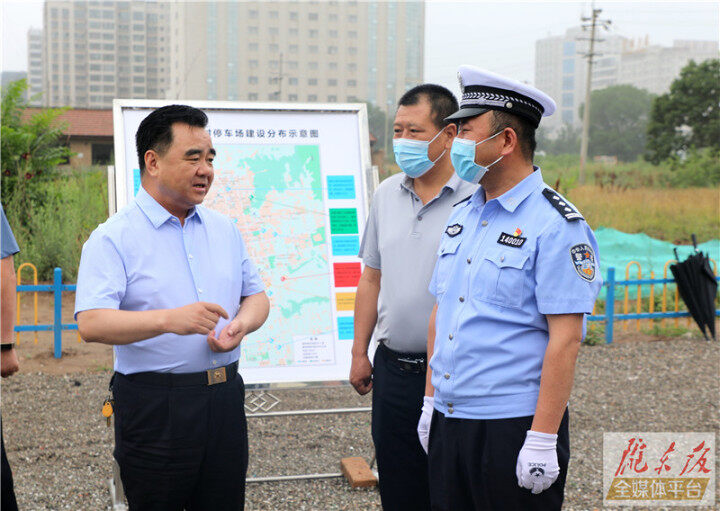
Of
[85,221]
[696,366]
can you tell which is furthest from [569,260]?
[85,221]

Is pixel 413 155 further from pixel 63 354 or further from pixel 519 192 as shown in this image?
Answer: pixel 63 354

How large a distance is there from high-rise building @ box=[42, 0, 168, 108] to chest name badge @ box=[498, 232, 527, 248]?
61.0 m

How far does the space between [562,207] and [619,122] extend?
6154cm

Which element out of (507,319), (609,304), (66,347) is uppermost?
(507,319)

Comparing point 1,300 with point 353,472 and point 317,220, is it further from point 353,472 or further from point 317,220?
point 353,472

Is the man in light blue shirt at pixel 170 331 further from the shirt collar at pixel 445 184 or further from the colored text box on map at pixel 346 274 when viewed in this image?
the colored text box on map at pixel 346 274

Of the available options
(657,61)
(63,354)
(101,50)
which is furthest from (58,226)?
(657,61)

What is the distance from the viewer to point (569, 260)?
1905mm

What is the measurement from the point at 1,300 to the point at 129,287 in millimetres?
A: 896

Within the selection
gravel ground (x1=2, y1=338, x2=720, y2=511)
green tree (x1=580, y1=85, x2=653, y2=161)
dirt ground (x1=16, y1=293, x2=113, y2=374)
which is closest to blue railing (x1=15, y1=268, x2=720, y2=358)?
dirt ground (x1=16, y1=293, x2=113, y2=374)

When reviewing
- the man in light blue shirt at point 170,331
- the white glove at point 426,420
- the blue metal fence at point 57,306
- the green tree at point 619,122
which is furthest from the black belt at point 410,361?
the green tree at point 619,122

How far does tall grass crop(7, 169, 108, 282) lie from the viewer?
29.5 ft

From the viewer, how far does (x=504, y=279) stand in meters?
1.97

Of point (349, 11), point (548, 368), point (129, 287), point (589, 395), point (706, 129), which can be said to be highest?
point (349, 11)
